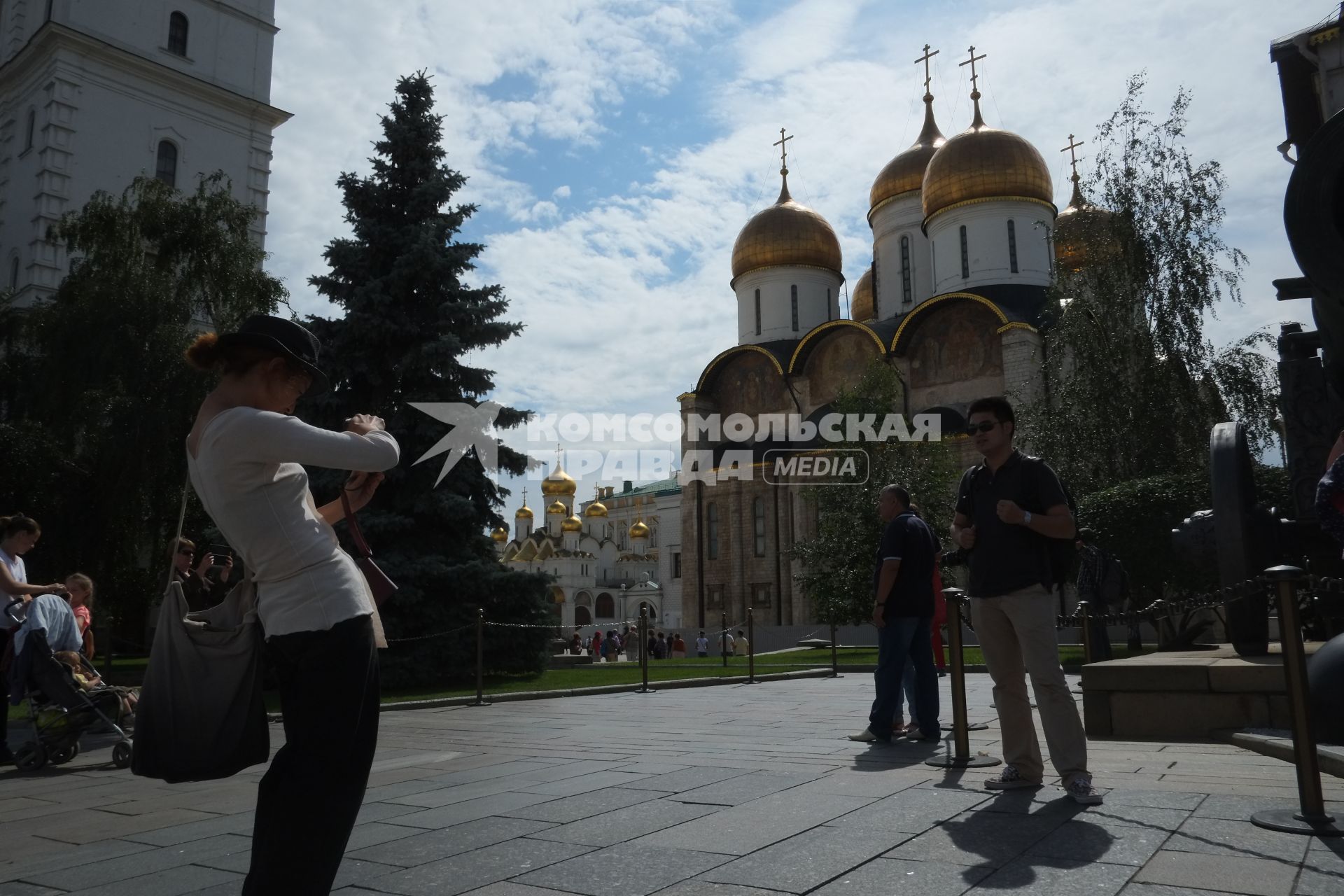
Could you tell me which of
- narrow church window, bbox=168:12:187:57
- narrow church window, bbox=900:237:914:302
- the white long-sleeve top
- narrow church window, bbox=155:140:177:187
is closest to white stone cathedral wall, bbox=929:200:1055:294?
narrow church window, bbox=900:237:914:302

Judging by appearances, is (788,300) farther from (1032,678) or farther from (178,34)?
(1032,678)

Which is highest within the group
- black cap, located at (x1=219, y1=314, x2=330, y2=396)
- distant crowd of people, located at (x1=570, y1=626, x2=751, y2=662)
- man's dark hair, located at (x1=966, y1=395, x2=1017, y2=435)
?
man's dark hair, located at (x1=966, y1=395, x2=1017, y2=435)

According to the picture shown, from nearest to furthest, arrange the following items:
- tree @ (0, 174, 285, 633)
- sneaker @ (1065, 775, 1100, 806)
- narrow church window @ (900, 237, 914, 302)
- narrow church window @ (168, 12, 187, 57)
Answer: sneaker @ (1065, 775, 1100, 806)
tree @ (0, 174, 285, 633)
narrow church window @ (168, 12, 187, 57)
narrow church window @ (900, 237, 914, 302)

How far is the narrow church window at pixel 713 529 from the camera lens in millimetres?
39156

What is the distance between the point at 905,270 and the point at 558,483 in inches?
1553

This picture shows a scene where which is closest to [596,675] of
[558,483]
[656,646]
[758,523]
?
[656,646]

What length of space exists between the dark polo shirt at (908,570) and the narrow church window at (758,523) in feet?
105

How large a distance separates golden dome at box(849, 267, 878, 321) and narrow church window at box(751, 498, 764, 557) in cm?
1067

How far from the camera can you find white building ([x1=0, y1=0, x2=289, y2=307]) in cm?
2816

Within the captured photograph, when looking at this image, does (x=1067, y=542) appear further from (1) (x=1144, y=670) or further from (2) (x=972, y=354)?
(2) (x=972, y=354)

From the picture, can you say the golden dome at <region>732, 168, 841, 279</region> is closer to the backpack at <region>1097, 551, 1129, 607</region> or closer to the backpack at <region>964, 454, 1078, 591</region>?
the backpack at <region>1097, 551, 1129, 607</region>

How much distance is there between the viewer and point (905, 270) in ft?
131

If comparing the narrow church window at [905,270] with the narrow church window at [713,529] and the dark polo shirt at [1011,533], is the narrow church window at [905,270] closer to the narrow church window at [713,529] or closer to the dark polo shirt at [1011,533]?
the narrow church window at [713,529]

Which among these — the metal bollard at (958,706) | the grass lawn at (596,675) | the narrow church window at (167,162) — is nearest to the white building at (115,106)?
the narrow church window at (167,162)
